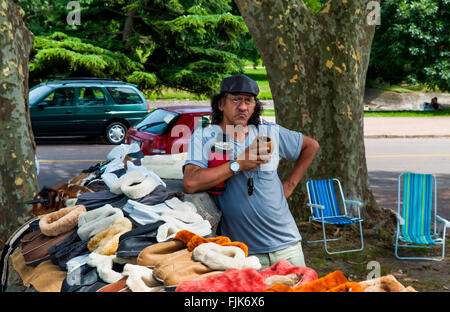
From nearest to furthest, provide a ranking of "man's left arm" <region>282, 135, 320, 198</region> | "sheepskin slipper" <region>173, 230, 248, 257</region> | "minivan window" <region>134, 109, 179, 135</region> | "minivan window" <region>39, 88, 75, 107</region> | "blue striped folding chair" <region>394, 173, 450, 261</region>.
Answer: "sheepskin slipper" <region>173, 230, 248, 257</region>
"man's left arm" <region>282, 135, 320, 198</region>
"blue striped folding chair" <region>394, 173, 450, 261</region>
"minivan window" <region>134, 109, 179, 135</region>
"minivan window" <region>39, 88, 75, 107</region>

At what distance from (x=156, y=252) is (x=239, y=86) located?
3.81 feet

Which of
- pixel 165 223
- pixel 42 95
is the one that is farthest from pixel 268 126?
pixel 42 95

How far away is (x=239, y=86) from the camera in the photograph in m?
3.13

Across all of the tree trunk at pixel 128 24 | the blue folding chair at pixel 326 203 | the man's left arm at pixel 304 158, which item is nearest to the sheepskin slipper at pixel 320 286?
the man's left arm at pixel 304 158

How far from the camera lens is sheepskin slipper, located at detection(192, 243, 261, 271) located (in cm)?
220

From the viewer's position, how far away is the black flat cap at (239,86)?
10.2 ft

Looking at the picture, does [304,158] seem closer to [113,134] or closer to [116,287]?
[116,287]

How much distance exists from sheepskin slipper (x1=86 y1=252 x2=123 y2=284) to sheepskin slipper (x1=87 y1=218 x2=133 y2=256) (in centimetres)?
5

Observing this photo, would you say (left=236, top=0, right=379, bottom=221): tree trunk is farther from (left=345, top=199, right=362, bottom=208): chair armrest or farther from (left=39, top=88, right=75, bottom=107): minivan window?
(left=39, top=88, right=75, bottom=107): minivan window

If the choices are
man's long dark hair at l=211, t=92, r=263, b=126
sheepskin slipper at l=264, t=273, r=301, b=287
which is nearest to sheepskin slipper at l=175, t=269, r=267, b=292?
sheepskin slipper at l=264, t=273, r=301, b=287

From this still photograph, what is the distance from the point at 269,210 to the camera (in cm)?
309

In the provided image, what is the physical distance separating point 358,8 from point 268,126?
413 cm

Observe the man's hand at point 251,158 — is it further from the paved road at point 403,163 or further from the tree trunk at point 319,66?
the paved road at point 403,163

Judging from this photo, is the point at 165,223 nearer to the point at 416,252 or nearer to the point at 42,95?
the point at 416,252
